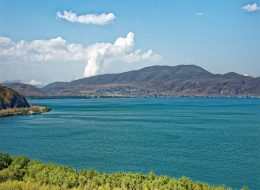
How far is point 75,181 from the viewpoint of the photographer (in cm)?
2325

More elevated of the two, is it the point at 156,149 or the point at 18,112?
the point at 18,112

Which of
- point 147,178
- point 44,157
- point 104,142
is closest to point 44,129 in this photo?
point 104,142

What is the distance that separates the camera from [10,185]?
21156 millimetres

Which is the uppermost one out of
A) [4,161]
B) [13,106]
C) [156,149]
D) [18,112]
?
[13,106]

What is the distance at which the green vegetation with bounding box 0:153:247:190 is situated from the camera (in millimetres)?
21797

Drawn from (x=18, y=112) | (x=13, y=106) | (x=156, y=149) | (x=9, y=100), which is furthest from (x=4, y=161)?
(x=13, y=106)

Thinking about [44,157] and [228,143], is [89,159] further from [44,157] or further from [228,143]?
[228,143]

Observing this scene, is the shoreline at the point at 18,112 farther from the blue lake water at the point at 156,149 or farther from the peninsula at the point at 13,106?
the blue lake water at the point at 156,149

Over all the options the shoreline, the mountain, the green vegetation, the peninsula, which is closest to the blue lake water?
the green vegetation

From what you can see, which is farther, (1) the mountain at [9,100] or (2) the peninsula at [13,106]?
(1) the mountain at [9,100]

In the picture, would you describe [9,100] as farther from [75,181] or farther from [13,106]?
[75,181]

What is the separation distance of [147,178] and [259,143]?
3122cm

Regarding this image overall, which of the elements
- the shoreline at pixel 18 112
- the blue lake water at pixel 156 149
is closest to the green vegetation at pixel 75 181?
the blue lake water at pixel 156 149

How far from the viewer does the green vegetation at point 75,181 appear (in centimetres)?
2180
